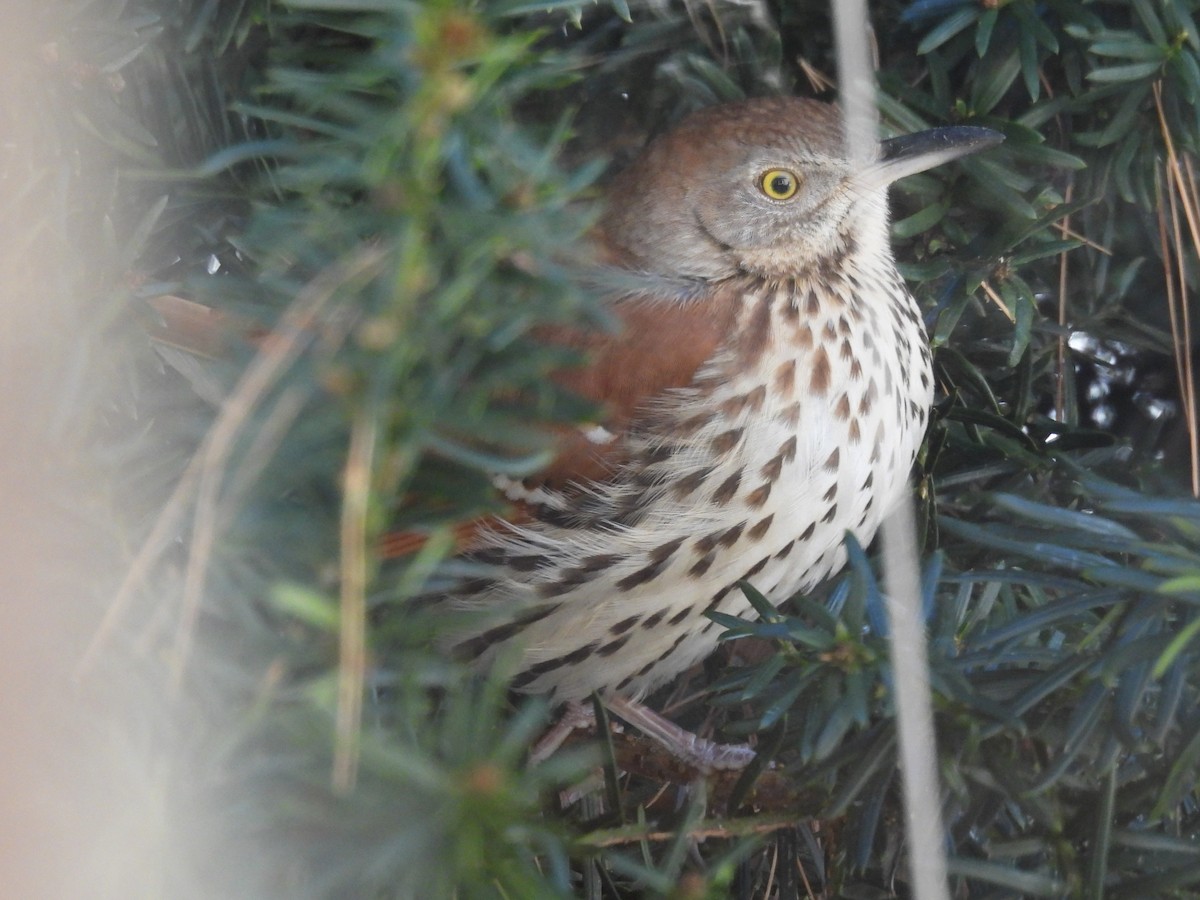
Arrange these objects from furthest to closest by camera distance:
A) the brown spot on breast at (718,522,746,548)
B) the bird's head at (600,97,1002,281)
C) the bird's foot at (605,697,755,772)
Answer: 1. the bird's head at (600,97,1002,281)
2. the bird's foot at (605,697,755,772)
3. the brown spot on breast at (718,522,746,548)

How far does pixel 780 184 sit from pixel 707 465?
568mm

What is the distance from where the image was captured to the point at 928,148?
1.69 m

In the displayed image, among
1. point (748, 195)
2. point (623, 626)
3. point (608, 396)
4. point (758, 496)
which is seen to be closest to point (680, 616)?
point (623, 626)

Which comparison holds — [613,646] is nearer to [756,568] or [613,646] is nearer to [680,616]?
[680,616]

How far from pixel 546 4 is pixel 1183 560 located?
73cm

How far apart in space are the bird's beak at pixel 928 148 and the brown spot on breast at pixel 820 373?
0.93 feet

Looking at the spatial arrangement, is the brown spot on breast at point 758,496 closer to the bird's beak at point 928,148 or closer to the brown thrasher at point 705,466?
the brown thrasher at point 705,466

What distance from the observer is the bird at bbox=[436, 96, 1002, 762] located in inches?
63.6

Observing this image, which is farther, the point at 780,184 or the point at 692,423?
the point at 780,184

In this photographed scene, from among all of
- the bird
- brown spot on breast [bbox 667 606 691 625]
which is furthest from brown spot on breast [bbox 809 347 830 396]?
brown spot on breast [bbox 667 606 691 625]

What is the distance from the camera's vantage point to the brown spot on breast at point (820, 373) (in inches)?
66.2

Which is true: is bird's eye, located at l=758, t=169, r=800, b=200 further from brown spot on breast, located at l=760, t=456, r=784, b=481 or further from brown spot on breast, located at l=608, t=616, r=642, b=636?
brown spot on breast, located at l=608, t=616, r=642, b=636

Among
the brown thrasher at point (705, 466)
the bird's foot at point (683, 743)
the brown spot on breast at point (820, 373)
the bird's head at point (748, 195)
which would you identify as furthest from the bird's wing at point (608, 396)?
the bird's foot at point (683, 743)

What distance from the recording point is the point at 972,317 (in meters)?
1.88
